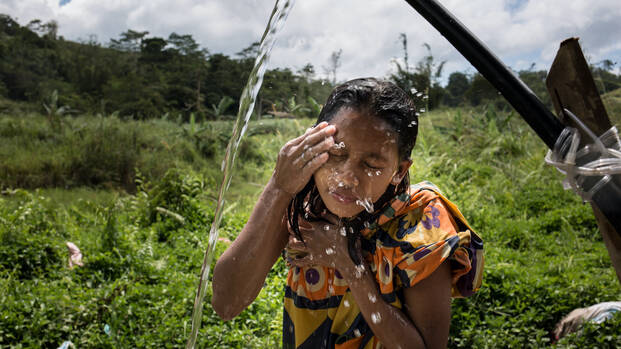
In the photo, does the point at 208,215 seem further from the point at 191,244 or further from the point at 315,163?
the point at 315,163

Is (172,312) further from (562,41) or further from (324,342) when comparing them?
(562,41)

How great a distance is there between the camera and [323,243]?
1376 mm

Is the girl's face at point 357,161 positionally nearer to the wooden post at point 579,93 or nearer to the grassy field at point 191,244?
the wooden post at point 579,93

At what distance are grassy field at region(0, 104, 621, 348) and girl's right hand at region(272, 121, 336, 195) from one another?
901 millimetres

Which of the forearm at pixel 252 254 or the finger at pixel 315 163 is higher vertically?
the finger at pixel 315 163

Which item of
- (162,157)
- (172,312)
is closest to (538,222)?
(172,312)

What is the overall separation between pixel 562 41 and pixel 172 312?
2494 mm

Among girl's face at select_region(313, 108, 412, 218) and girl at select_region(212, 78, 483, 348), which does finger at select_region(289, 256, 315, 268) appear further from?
girl's face at select_region(313, 108, 412, 218)

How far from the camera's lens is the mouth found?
1.20 meters

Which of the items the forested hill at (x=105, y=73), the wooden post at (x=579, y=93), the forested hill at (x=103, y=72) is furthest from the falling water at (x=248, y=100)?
the forested hill at (x=103, y=72)

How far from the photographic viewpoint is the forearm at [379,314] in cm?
124

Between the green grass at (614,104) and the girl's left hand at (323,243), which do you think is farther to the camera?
the green grass at (614,104)

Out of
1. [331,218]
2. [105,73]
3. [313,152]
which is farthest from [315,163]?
[105,73]

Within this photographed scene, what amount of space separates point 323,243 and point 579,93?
80 centimetres
